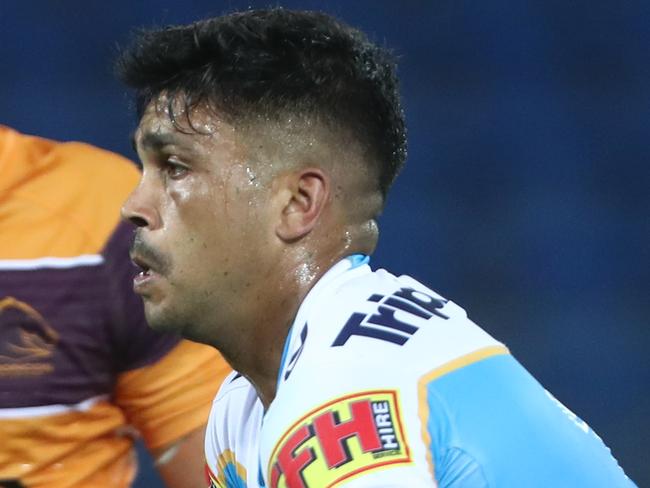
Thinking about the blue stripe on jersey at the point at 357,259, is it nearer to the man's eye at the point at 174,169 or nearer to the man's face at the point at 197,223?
the man's face at the point at 197,223

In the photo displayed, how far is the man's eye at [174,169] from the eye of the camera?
4.67 feet

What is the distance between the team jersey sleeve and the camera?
1.68m

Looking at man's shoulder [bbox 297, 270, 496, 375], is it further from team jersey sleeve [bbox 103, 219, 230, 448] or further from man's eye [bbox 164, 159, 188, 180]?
team jersey sleeve [bbox 103, 219, 230, 448]

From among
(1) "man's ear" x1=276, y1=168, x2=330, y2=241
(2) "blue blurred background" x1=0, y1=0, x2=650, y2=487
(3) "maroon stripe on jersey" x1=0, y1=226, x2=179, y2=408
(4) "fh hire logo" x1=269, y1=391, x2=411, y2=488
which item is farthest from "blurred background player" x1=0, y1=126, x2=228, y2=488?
(2) "blue blurred background" x1=0, y1=0, x2=650, y2=487

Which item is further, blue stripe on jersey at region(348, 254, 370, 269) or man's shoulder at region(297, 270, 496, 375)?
blue stripe on jersey at region(348, 254, 370, 269)

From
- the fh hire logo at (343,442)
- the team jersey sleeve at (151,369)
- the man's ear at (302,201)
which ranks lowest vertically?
the fh hire logo at (343,442)

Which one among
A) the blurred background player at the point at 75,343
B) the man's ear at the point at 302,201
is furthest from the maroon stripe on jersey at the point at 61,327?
the man's ear at the point at 302,201

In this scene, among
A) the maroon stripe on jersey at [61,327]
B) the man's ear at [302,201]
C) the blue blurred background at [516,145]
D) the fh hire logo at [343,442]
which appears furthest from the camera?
the blue blurred background at [516,145]

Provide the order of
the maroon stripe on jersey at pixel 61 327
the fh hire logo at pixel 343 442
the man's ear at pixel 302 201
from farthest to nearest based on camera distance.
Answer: the maroon stripe on jersey at pixel 61 327
the man's ear at pixel 302 201
the fh hire logo at pixel 343 442

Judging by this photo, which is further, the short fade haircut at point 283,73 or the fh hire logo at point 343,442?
the short fade haircut at point 283,73

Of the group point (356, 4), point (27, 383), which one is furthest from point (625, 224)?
point (27, 383)

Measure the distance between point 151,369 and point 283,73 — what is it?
491mm

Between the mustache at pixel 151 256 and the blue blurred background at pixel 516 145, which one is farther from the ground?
the blue blurred background at pixel 516 145

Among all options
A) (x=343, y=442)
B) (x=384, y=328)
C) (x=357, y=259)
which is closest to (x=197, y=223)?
(x=357, y=259)
